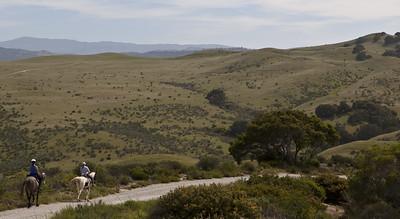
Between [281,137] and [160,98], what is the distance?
187 ft

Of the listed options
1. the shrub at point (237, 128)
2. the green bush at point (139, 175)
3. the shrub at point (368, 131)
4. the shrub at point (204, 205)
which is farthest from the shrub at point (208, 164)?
the shrub at point (368, 131)

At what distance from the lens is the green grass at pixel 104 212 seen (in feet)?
47.8

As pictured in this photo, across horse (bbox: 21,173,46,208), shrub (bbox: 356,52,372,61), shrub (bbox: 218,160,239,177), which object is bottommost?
shrub (bbox: 218,160,239,177)

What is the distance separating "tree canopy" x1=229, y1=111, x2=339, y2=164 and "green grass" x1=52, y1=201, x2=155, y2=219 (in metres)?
18.6

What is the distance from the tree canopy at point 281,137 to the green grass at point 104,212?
18650 millimetres

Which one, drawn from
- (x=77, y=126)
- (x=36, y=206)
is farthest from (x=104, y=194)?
(x=77, y=126)

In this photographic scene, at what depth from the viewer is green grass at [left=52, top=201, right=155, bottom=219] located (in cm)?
1456

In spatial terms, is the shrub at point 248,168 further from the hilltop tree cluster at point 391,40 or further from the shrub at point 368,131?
the hilltop tree cluster at point 391,40

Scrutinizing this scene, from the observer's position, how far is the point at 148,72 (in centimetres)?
14012

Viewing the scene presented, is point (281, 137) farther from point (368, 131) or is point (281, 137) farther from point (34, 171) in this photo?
point (368, 131)

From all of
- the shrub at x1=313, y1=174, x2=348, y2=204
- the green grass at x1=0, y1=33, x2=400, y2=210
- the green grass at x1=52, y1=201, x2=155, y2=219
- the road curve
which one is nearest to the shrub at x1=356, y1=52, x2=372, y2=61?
the green grass at x1=0, y1=33, x2=400, y2=210

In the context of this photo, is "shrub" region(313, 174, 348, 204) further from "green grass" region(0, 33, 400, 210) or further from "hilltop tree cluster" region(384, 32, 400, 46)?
"hilltop tree cluster" region(384, 32, 400, 46)

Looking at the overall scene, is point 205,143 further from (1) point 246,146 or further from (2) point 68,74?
(2) point 68,74

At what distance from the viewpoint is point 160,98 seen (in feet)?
299
